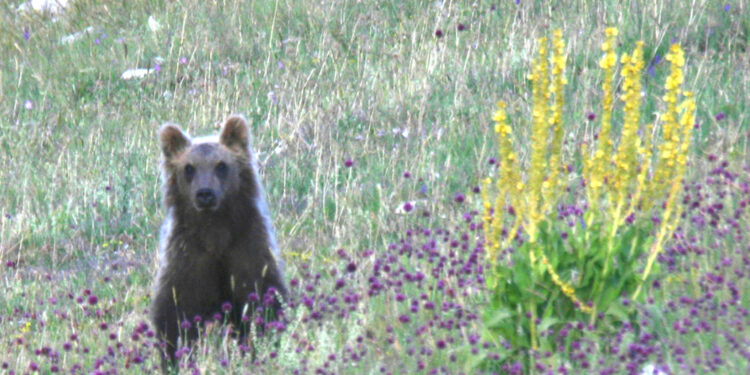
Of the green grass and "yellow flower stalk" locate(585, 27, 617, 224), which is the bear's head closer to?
the green grass

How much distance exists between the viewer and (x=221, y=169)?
7523mm

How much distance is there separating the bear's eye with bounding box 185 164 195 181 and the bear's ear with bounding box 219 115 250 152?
45 cm

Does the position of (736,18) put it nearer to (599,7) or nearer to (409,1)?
(599,7)

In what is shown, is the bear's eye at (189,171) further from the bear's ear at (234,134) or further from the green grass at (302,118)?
the green grass at (302,118)

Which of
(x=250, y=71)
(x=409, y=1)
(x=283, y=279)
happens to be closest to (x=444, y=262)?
(x=283, y=279)

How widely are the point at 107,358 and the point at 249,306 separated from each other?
3.64 feet

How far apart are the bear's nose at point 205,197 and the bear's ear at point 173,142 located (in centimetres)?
70

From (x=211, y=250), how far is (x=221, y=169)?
1.95 feet

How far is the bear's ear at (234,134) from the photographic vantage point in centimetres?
791

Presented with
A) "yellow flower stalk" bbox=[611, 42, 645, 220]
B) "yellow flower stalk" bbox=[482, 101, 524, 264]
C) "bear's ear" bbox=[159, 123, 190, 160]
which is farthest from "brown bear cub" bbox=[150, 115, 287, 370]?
"yellow flower stalk" bbox=[611, 42, 645, 220]

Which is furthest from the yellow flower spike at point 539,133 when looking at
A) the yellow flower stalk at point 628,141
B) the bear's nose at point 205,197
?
the bear's nose at point 205,197

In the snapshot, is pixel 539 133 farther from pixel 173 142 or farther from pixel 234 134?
pixel 173 142

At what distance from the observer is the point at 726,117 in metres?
9.13

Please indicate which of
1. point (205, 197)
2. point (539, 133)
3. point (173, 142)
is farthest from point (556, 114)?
point (173, 142)
